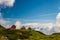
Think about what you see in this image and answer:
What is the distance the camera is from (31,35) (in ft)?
495

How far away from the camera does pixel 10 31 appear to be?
154m

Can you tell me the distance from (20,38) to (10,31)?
22627mm

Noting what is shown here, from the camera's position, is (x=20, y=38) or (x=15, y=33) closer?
(x=20, y=38)

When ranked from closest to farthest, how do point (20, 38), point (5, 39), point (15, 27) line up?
point (5, 39), point (20, 38), point (15, 27)

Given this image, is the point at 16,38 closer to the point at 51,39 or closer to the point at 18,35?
the point at 18,35

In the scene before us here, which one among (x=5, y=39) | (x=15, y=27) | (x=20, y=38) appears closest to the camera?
(x=5, y=39)

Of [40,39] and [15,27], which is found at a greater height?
[15,27]

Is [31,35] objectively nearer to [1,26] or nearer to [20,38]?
[20,38]

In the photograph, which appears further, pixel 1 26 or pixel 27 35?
pixel 1 26

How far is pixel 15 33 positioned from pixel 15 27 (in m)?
26.8

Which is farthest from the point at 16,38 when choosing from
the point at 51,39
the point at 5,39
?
the point at 51,39

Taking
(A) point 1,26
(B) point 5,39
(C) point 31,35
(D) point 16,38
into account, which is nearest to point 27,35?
(C) point 31,35

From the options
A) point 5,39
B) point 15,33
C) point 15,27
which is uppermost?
point 15,27

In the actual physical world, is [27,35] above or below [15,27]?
below
